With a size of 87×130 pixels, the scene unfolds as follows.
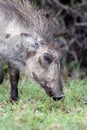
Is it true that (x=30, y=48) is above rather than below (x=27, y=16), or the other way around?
below

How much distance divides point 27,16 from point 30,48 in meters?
0.51

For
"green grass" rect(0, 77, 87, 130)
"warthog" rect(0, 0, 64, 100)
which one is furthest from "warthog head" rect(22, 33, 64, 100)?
"green grass" rect(0, 77, 87, 130)

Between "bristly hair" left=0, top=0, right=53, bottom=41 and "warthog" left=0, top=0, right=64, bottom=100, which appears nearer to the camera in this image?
"warthog" left=0, top=0, right=64, bottom=100

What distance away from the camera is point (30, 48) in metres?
7.29

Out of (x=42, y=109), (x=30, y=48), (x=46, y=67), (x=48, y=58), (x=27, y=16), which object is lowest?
(x=42, y=109)

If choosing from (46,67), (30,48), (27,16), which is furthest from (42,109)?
(27,16)

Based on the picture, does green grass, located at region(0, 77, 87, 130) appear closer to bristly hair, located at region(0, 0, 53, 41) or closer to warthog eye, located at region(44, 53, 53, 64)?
warthog eye, located at region(44, 53, 53, 64)

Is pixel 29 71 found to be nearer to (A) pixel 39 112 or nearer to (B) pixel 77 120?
(A) pixel 39 112

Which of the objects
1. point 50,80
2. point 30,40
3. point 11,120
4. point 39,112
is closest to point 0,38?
point 30,40

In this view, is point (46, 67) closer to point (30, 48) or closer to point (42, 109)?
point (30, 48)

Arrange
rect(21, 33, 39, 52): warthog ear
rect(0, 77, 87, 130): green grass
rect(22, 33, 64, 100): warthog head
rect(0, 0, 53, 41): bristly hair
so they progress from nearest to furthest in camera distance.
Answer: rect(0, 77, 87, 130): green grass
rect(22, 33, 64, 100): warthog head
rect(21, 33, 39, 52): warthog ear
rect(0, 0, 53, 41): bristly hair

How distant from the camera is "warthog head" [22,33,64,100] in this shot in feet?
23.4

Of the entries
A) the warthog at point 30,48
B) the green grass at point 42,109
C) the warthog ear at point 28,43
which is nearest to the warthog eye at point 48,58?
the warthog at point 30,48

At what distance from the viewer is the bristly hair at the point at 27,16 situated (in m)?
7.42
